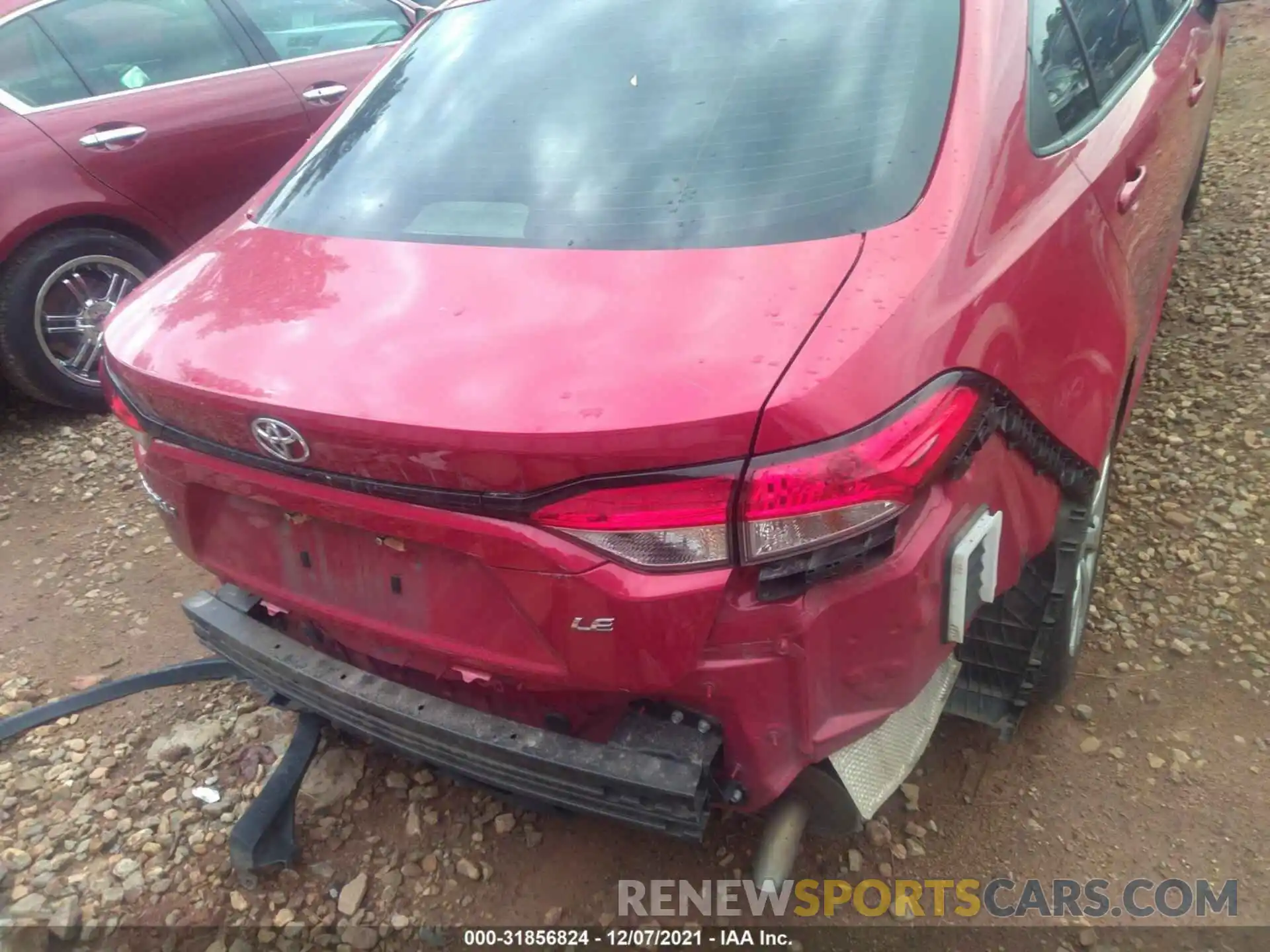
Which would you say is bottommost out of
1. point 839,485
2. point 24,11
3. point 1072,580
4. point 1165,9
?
point 1072,580

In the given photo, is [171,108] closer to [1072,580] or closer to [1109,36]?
[1109,36]

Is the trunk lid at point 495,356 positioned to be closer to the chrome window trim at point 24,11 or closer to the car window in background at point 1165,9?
the car window in background at point 1165,9

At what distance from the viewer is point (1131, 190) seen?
86.3 inches

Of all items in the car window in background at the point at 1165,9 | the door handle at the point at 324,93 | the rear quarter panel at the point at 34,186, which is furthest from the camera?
the door handle at the point at 324,93

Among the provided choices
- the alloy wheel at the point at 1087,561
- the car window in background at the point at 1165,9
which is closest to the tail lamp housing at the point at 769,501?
the alloy wheel at the point at 1087,561

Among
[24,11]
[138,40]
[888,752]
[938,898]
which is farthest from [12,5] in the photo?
[938,898]

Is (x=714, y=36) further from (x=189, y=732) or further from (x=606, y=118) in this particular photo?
(x=189, y=732)

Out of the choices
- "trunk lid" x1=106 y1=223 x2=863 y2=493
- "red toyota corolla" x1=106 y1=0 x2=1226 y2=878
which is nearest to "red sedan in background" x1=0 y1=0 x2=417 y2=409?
"red toyota corolla" x1=106 y1=0 x2=1226 y2=878

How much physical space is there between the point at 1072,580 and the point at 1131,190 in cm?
90

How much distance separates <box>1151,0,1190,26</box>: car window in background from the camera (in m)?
2.92

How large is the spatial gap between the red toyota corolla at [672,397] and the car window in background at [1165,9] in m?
0.99

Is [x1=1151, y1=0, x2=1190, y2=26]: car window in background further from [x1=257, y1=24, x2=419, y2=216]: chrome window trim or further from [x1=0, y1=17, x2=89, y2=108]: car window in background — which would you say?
[x1=0, y1=17, x2=89, y2=108]: car window in background

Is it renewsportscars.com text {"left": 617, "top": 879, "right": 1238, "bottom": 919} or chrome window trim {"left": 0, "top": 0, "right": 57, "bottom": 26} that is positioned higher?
chrome window trim {"left": 0, "top": 0, "right": 57, "bottom": 26}

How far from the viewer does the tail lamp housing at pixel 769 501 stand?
1336mm
